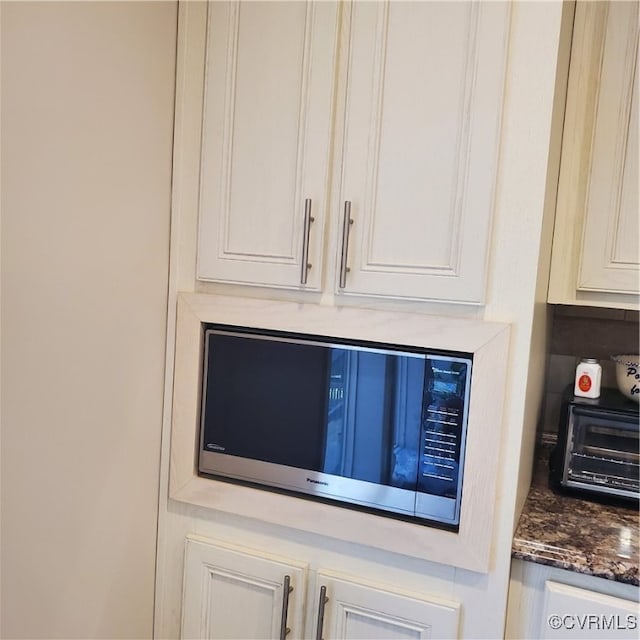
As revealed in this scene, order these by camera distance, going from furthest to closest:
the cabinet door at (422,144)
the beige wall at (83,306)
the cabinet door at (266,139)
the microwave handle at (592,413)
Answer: the microwave handle at (592,413)
the cabinet door at (266,139)
the cabinet door at (422,144)
the beige wall at (83,306)

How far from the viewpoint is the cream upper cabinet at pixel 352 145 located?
116cm

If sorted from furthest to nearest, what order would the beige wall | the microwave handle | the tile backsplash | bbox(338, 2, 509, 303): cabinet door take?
the tile backsplash < the microwave handle < bbox(338, 2, 509, 303): cabinet door < the beige wall

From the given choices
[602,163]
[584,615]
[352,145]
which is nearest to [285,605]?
[584,615]

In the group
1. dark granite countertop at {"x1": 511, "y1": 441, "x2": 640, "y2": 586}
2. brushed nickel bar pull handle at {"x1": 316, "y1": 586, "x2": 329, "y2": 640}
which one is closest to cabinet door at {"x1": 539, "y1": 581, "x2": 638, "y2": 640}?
dark granite countertop at {"x1": 511, "y1": 441, "x2": 640, "y2": 586}

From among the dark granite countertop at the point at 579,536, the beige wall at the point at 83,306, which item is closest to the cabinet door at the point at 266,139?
the beige wall at the point at 83,306

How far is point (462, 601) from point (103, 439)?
0.79m

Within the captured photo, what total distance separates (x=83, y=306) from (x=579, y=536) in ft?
3.50

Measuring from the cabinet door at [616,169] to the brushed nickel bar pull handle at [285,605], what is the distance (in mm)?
943

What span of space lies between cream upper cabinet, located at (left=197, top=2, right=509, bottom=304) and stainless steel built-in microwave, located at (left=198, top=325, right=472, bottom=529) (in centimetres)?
14

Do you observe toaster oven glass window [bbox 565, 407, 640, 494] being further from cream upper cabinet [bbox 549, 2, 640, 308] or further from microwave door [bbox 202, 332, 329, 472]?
microwave door [bbox 202, 332, 329, 472]

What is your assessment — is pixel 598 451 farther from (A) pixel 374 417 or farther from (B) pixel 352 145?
(B) pixel 352 145

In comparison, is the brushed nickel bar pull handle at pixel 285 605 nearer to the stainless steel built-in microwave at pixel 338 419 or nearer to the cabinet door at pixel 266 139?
the stainless steel built-in microwave at pixel 338 419

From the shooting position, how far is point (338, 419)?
51.6 inches

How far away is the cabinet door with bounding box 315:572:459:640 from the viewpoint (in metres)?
1.22
